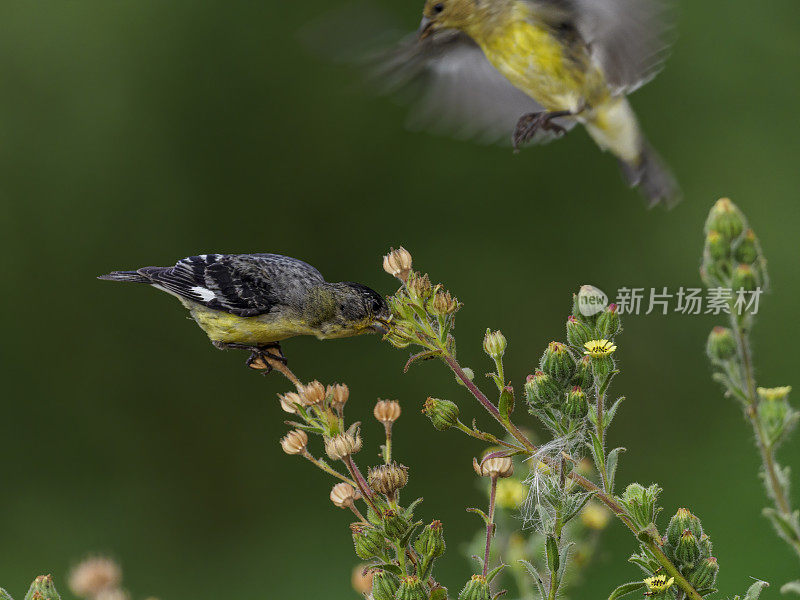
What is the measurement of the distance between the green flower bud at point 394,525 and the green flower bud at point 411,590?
6 centimetres

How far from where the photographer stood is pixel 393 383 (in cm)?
425

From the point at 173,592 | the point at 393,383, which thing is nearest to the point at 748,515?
the point at 393,383

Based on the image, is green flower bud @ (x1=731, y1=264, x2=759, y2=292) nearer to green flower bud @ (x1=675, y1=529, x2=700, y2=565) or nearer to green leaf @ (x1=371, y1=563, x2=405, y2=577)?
green flower bud @ (x1=675, y1=529, x2=700, y2=565)

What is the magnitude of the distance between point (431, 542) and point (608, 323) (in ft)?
1.13

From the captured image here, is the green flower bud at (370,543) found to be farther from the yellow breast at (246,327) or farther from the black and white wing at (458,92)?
the black and white wing at (458,92)

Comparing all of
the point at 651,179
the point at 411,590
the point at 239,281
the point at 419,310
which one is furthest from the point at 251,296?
the point at 651,179

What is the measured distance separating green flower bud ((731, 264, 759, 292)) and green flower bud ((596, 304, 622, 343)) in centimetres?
25

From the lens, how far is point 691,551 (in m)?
0.91

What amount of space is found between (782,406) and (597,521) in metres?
0.79

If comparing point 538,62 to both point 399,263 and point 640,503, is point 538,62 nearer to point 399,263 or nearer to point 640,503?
point 399,263

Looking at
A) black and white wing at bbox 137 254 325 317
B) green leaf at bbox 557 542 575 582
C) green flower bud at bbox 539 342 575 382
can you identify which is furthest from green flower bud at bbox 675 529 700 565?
black and white wing at bbox 137 254 325 317

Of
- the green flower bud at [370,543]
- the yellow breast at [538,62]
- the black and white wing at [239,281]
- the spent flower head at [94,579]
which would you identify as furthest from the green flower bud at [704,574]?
the yellow breast at [538,62]

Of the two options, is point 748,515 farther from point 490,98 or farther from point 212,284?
point 212,284

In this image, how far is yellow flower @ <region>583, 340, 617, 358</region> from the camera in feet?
3.31
